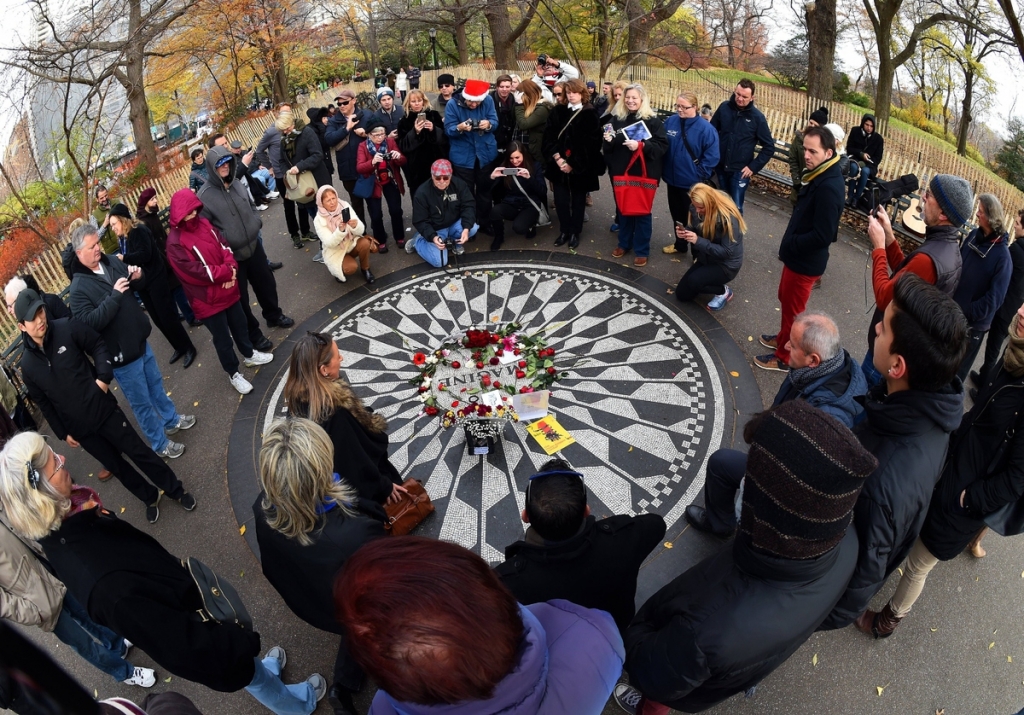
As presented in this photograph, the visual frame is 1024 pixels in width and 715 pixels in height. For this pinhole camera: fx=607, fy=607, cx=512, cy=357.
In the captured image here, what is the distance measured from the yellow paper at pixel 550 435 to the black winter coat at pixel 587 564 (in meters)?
2.48

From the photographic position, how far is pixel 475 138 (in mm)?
8641

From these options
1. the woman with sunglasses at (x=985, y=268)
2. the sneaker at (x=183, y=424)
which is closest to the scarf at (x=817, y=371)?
the woman with sunglasses at (x=985, y=268)

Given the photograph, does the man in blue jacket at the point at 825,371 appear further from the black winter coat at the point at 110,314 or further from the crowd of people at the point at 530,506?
the black winter coat at the point at 110,314

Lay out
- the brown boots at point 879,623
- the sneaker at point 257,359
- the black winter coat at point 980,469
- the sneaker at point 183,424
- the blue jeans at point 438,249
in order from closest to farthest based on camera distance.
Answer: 1. the black winter coat at point 980,469
2. the brown boots at point 879,623
3. the sneaker at point 183,424
4. the sneaker at point 257,359
5. the blue jeans at point 438,249

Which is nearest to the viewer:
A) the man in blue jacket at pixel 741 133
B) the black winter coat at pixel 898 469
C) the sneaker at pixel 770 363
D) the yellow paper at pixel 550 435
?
the black winter coat at pixel 898 469

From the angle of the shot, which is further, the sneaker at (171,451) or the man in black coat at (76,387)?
the sneaker at (171,451)

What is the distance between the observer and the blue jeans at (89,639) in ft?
12.3

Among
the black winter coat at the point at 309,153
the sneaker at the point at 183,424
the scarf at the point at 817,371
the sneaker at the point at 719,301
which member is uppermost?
the black winter coat at the point at 309,153

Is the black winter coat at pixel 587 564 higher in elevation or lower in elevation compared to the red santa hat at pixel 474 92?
lower

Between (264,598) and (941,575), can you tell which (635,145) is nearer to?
(941,575)

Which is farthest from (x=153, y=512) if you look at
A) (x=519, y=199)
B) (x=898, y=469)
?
(x=519, y=199)

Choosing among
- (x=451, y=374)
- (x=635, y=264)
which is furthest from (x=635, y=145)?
(x=451, y=374)

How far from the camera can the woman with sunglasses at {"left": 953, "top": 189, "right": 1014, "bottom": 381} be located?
4.89 m

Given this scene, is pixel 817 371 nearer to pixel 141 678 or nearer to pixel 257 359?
pixel 141 678
